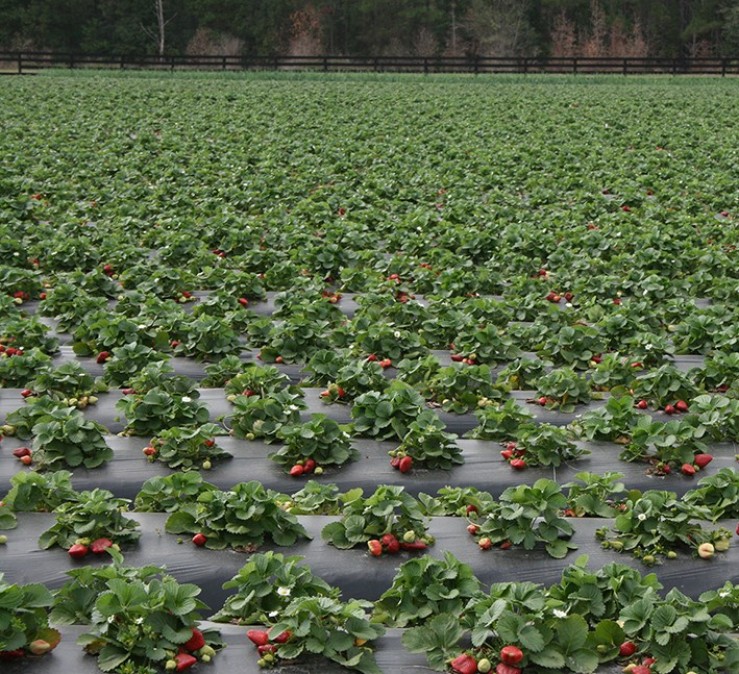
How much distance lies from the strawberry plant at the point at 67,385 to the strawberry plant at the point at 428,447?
6.58 feet

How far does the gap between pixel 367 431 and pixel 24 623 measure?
2.49 metres

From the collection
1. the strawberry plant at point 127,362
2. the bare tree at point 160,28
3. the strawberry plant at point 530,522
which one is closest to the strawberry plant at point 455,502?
the strawberry plant at point 530,522

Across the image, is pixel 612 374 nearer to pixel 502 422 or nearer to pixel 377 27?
pixel 502 422

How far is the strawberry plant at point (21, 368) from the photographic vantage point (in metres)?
6.63

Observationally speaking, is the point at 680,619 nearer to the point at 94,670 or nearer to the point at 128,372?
Result: the point at 94,670

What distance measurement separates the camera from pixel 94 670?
12.3 ft

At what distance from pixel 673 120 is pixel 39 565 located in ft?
72.9

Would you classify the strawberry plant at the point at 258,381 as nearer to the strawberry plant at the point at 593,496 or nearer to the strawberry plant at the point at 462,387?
the strawberry plant at the point at 462,387

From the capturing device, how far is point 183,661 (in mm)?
3734

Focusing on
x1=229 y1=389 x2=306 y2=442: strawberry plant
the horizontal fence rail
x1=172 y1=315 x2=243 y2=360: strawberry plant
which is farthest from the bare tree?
x1=229 y1=389 x2=306 y2=442: strawberry plant

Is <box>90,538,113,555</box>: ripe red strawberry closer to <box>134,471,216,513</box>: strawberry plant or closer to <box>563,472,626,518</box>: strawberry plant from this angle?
<box>134,471,216,513</box>: strawberry plant

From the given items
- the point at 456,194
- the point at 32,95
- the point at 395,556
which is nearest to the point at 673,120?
the point at 456,194

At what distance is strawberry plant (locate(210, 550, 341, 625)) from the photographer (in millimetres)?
4066

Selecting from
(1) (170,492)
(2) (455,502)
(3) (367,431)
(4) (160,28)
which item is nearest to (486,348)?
(3) (367,431)
